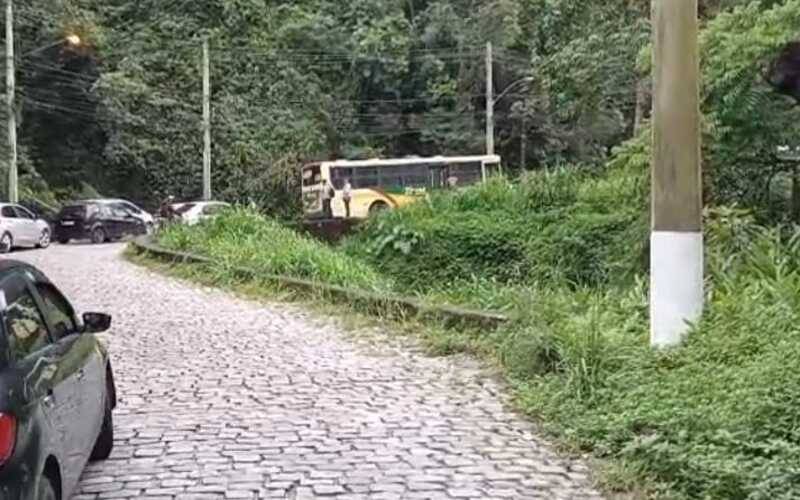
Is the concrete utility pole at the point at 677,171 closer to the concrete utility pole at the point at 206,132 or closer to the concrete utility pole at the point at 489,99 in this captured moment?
the concrete utility pole at the point at 489,99

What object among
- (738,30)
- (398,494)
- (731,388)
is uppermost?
(738,30)

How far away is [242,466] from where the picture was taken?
6.00 meters

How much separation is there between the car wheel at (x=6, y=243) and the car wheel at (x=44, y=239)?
62.1 inches

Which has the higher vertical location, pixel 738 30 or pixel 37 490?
pixel 738 30

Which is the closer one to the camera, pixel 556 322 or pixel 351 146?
pixel 556 322

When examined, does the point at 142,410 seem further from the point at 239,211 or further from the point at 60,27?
the point at 60,27

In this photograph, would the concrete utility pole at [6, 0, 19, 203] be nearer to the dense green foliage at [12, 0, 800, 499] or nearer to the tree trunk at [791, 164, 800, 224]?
the dense green foliage at [12, 0, 800, 499]

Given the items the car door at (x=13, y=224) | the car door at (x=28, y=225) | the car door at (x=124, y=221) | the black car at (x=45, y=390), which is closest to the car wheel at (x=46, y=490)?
the black car at (x=45, y=390)

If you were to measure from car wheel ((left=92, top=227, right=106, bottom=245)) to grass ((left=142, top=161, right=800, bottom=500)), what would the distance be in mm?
16321

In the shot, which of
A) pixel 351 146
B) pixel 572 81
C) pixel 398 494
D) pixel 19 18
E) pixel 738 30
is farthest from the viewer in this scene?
pixel 351 146

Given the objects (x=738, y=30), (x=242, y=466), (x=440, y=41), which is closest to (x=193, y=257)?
(x=738, y=30)

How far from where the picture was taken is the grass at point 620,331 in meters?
5.52

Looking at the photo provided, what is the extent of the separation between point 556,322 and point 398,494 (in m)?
3.87

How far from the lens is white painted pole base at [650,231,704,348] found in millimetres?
7793
